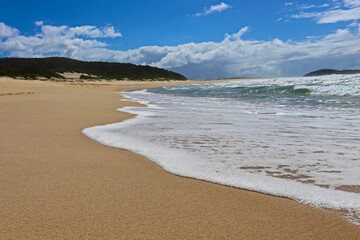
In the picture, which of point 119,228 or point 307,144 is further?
point 307,144

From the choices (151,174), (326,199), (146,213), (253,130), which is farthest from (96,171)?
(253,130)

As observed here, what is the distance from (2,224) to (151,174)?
44.4 inches

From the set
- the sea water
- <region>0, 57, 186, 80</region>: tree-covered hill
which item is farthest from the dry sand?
<region>0, 57, 186, 80</region>: tree-covered hill

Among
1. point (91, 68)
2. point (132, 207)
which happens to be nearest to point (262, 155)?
point (132, 207)

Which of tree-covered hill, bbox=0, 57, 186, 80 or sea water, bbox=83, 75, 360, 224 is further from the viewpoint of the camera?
tree-covered hill, bbox=0, 57, 186, 80

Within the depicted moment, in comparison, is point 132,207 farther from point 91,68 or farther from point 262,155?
point 91,68

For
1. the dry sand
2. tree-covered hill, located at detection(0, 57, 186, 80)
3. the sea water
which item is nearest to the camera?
the dry sand

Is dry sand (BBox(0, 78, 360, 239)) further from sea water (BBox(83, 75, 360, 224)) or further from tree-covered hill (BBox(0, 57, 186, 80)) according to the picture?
tree-covered hill (BBox(0, 57, 186, 80))

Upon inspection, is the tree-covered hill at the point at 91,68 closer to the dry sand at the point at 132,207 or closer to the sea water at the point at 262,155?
the sea water at the point at 262,155

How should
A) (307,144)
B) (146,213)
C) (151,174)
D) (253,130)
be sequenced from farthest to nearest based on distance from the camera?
(253,130), (307,144), (151,174), (146,213)

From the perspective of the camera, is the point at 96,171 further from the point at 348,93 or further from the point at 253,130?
the point at 348,93

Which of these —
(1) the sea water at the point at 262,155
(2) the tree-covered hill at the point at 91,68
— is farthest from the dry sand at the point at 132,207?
(2) the tree-covered hill at the point at 91,68

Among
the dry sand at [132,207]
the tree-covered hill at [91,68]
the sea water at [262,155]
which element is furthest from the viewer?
the tree-covered hill at [91,68]

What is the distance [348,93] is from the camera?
16.2m
